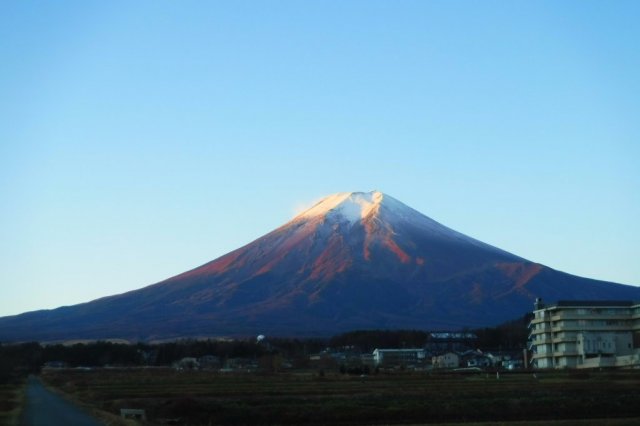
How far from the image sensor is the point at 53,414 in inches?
1145

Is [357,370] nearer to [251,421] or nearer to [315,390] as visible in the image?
[315,390]

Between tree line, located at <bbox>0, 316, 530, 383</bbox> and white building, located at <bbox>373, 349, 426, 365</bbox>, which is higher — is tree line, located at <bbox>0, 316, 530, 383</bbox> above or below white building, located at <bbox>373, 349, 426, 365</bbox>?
above

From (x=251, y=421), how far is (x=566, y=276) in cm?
15782

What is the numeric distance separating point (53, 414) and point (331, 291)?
458 ft

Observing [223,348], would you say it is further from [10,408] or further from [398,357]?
[10,408]

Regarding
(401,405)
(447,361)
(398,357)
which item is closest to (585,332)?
(447,361)

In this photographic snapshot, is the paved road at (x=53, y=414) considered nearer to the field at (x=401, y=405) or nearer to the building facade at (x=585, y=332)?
the field at (x=401, y=405)

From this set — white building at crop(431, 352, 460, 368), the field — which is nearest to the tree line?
white building at crop(431, 352, 460, 368)

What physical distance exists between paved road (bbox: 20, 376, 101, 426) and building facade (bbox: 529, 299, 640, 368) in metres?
37.5

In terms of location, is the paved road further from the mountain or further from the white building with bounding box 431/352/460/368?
the mountain

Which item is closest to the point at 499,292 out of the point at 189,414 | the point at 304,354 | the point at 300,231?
the point at 300,231

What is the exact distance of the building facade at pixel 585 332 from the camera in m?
63.8

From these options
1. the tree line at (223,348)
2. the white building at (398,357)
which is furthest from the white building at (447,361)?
the tree line at (223,348)

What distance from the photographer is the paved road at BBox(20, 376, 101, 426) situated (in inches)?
1001
